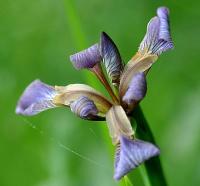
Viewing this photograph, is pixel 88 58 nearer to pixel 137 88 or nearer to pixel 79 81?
pixel 137 88

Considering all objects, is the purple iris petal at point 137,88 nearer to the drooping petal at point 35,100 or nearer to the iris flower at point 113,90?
the iris flower at point 113,90

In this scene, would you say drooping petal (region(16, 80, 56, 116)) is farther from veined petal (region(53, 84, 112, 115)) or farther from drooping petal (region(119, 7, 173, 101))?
drooping petal (region(119, 7, 173, 101))

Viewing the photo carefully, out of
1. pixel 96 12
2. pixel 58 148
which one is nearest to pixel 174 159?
pixel 58 148

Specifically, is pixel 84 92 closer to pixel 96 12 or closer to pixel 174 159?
pixel 174 159

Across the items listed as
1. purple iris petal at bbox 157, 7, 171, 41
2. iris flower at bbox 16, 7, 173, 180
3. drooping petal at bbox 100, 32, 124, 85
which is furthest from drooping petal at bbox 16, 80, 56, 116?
purple iris petal at bbox 157, 7, 171, 41

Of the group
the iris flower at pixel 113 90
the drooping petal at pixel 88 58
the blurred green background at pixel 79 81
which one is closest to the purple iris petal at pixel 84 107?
the iris flower at pixel 113 90

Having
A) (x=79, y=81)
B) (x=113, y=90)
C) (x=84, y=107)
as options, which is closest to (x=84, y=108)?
(x=84, y=107)
